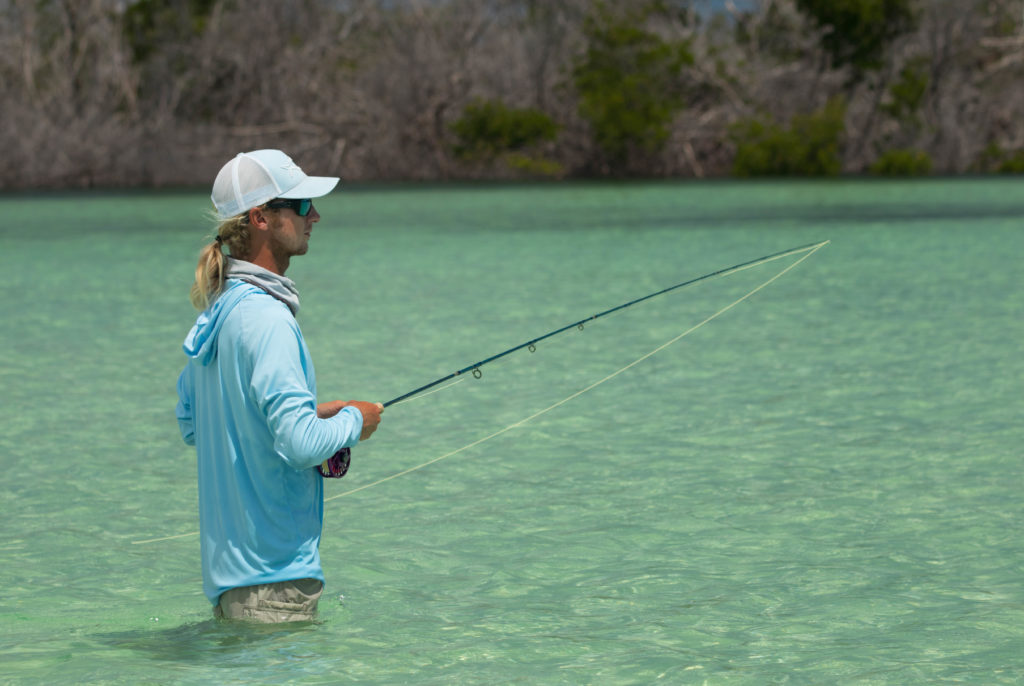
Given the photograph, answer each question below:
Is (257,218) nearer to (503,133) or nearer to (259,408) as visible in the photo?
(259,408)

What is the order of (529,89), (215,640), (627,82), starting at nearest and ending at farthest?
(215,640)
(627,82)
(529,89)

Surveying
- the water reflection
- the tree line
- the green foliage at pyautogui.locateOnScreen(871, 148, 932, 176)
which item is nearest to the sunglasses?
the water reflection

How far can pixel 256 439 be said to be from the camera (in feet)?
12.9

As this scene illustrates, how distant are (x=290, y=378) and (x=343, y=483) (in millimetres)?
3548

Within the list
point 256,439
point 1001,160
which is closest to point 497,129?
point 1001,160

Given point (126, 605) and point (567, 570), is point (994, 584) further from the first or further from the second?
point (126, 605)

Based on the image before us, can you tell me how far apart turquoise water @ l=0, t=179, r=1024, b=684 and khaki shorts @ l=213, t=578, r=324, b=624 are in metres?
0.29

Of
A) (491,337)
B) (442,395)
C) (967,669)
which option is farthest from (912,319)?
(967,669)

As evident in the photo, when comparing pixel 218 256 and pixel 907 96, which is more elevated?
pixel 907 96

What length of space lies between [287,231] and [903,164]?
4898 cm

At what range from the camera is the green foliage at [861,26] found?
5588 cm

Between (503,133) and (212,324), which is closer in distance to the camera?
(212,324)

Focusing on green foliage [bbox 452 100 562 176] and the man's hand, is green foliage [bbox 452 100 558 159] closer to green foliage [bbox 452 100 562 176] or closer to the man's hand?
green foliage [bbox 452 100 562 176]

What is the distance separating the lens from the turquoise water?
4684 mm
